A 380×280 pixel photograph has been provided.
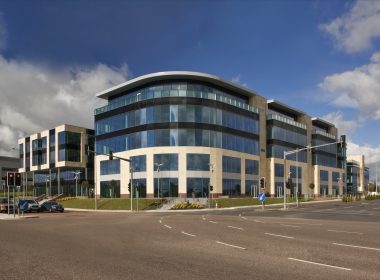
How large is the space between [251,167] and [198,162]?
52.4 ft

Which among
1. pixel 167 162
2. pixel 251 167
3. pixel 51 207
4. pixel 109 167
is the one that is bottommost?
pixel 51 207

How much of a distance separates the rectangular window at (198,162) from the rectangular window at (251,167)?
484 inches

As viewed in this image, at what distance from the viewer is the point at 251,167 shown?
80.8m

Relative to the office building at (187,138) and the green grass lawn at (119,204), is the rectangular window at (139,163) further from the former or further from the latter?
the green grass lawn at (119,204)

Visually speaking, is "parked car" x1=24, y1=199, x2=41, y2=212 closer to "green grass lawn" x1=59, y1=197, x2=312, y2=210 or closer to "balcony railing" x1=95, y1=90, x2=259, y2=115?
"green grass lawn" x1=59, y1=197, x2=312, y2=210

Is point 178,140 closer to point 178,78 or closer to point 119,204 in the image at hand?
point 178,78

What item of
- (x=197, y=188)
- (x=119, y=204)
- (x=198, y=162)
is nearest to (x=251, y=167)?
(x=198, y=162)

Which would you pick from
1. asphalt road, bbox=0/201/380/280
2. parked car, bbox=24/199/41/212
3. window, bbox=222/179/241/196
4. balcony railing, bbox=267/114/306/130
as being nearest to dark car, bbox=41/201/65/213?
parked car, bbox=24/199/41/212

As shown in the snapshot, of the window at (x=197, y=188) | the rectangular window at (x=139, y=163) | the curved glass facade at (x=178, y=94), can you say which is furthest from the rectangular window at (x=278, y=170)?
the rectangular window at (x=139, y=163)

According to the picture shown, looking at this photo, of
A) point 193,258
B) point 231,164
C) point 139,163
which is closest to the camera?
point 193,258

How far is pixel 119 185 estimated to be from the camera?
7600 centimetres

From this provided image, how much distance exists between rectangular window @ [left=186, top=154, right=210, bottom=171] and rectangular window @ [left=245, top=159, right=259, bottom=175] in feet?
40.4

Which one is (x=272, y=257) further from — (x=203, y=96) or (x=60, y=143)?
(x=60, y=143)

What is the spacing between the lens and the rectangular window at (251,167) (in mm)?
79269
